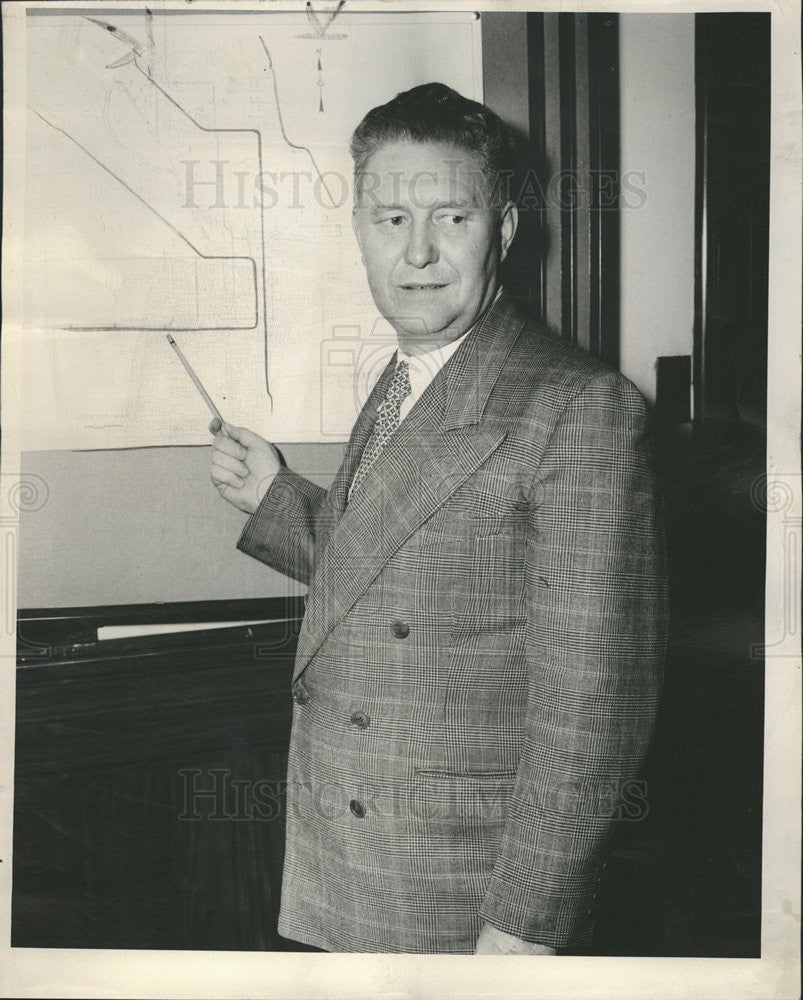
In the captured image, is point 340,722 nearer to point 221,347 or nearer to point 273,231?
point 221,347

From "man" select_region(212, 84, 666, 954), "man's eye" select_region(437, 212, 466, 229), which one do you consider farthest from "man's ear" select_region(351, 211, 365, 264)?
"man's eye" select_region(437, 212, 466, 229)

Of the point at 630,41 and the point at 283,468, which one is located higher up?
the point at 630,41

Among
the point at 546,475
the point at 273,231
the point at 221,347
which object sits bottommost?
the point at 546,475

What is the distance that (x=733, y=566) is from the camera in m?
1.07

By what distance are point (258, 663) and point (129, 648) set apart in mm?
155

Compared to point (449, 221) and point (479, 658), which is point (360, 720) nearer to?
point (479, 658)

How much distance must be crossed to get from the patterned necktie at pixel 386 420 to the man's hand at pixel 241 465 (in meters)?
0.11

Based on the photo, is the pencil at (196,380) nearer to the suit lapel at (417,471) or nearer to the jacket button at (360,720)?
the suit lapel at (417,471)

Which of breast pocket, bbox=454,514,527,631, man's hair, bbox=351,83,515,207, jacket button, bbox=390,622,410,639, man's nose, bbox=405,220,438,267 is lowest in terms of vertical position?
jacket button, bbox=390,622,410,639

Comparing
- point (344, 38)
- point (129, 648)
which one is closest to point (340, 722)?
point (129, 648)

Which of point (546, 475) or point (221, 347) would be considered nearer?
point (546, 475)

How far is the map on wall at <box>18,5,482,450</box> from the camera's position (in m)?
1.05

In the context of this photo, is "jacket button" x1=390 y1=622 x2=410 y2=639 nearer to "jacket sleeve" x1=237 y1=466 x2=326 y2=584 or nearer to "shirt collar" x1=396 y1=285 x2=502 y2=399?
"jacket sleeve" x1=237 y1=466 x2=326 y2=584

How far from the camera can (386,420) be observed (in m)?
1.03
